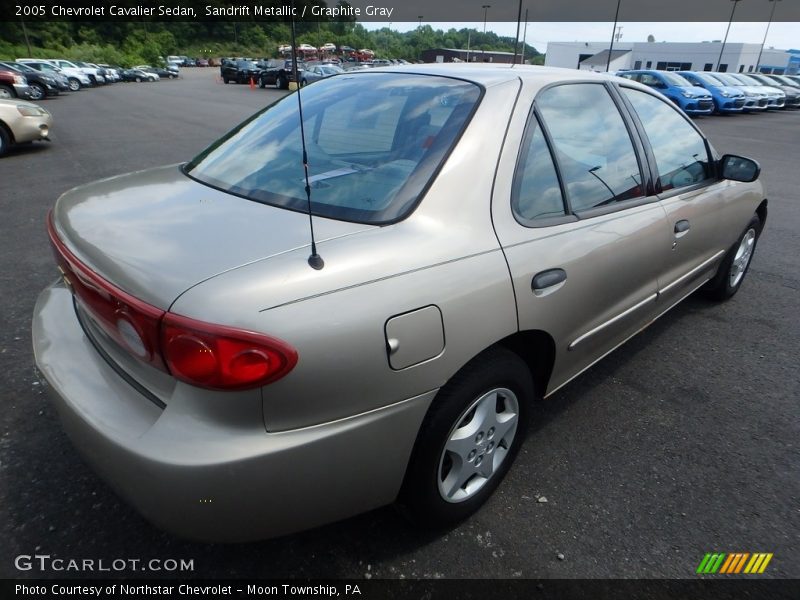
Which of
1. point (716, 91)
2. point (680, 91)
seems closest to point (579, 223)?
point (680, 91)

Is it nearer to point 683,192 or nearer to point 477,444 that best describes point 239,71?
point 683,192

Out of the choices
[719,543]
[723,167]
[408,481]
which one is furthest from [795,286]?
[408,481]

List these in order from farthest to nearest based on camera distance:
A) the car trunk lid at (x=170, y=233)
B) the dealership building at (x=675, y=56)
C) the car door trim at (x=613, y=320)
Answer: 1. the dealership building at (x=675, y=56)
2. the car door trim at (x=613, y=320)
3. the car trunk lid at (x=170, y=233)

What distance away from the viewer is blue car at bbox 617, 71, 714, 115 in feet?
61.7

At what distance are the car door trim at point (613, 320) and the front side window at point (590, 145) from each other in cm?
55

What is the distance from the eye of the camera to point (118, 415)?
1548 mm

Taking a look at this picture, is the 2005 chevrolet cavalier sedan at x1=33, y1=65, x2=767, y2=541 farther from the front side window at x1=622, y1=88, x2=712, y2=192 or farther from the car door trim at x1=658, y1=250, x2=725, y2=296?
the car door trim at x1=658, y1=250, x2=725, y2=296

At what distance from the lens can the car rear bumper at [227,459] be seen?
4.57 ft

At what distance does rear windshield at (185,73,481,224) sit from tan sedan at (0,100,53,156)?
8.73 metres

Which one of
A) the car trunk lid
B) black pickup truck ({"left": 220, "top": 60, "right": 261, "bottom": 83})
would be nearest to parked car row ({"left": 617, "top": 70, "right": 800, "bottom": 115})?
the car trunk lid

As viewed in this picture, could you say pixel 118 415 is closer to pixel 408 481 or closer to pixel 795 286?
pixel 408 481

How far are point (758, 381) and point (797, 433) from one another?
494 millimetres

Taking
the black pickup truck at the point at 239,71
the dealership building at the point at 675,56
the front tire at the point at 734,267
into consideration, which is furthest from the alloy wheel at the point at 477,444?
the dealership building at the point at 675,56

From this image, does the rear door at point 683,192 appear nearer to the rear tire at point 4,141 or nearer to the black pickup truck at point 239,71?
the rear tire at point 4,141
